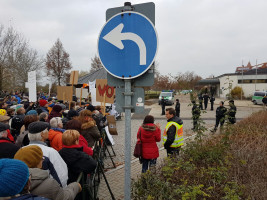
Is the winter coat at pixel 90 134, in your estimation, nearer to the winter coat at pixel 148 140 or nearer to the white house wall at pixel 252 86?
the winter coat at pixel 148 140

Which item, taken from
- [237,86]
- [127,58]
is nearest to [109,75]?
[127,58]

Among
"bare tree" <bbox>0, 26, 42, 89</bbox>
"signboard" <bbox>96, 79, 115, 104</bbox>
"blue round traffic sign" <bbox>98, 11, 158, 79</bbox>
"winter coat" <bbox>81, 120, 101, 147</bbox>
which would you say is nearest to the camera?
"blue round traffic sign" <bbox>98, 11, 158, 79</bbox>

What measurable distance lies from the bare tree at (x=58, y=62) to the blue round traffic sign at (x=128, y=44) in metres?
45.5

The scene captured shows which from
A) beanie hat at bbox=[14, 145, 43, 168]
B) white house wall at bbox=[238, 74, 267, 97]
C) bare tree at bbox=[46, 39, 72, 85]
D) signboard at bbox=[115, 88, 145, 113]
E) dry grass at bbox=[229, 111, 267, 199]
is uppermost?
bare tree at bbox=[46, 39, 72, 85]

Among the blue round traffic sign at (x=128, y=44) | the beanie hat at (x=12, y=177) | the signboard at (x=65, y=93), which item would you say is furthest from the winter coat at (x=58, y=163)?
the signboard at (x=65, y=93)

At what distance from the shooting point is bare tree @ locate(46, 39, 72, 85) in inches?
1770

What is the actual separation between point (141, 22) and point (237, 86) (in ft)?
138

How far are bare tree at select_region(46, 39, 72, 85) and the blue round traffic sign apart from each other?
45495 mm

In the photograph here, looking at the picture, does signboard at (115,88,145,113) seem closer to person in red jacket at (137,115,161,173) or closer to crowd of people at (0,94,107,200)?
crowd of people at (0,94,107,200)

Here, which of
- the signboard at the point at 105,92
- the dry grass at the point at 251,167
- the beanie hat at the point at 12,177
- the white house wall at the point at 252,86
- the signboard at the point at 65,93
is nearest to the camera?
the beanie hat at the point at 12,177

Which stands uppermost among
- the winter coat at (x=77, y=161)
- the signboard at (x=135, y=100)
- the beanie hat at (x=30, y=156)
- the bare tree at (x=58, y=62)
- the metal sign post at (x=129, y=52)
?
the bare tree at (x=58, y=62)

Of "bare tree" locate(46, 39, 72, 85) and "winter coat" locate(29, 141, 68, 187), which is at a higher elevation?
"bare tree" locate(46, 39, 72, 85)

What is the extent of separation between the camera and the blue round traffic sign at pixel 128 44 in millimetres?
2107


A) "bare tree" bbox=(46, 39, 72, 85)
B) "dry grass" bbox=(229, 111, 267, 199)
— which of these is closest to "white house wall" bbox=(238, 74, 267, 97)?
"bare tree" bbox=(46, 39, 72, 85)
